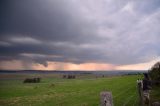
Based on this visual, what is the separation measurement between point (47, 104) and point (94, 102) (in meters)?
5.94

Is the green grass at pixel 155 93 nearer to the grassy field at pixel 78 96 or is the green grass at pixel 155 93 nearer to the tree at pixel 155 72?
the tree at pixel 155 72

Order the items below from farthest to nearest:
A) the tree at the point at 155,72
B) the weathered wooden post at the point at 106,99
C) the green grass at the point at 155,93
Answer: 1. the tree at the point at 155,72
2. the green grass at the point at 155,93
3. the weathered wooden post at the point at 106,99

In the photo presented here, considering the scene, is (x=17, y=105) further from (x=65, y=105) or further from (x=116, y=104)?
(x=116, y=104)

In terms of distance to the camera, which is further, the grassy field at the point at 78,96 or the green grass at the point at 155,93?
the grassy field at the point at 78,96

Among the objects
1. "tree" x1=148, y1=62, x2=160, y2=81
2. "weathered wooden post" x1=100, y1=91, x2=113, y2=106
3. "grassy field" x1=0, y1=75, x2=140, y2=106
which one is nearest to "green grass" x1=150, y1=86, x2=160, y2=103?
"tree" x1=148, y1=62, x2=160, y2=81

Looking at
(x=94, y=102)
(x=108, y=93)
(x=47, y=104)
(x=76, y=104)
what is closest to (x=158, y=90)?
(x=94, y=102)

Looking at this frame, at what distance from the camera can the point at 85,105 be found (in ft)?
84.4

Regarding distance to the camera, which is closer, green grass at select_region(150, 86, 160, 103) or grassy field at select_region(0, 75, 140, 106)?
green grass at select_region(150, 86, 160, 103)

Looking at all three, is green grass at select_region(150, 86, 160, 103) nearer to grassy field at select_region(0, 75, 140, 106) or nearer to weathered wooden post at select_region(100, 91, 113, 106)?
grassy field at select_region(0, 75, 140, 106)

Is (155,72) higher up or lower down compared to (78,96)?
higher up

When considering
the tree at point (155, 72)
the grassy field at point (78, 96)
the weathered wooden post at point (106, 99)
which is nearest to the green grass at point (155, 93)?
→ the tree at point (155, 72)

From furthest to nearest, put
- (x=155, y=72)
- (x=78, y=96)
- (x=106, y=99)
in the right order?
(x=78, y=96), (x=155, y=72), (x=106, y=99)

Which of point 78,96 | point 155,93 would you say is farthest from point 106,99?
point 78,96

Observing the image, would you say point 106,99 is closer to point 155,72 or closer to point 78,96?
point 155,72
